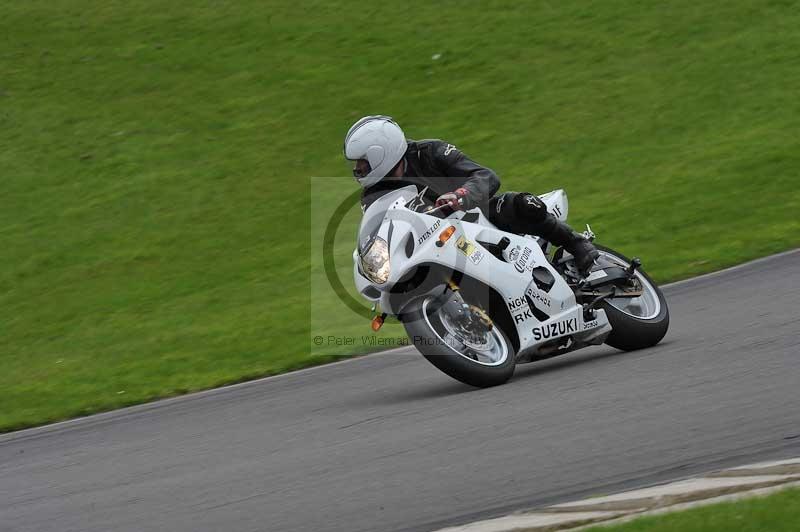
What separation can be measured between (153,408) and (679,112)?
10.5 metres

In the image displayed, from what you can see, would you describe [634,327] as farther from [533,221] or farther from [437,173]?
[437,173]

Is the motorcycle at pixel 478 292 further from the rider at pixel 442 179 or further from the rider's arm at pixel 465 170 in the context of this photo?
the rider's arm at pixel 465 170

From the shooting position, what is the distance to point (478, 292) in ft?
24.1

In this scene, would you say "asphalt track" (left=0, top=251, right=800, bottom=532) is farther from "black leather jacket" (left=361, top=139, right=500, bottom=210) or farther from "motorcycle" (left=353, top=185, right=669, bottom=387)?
"black leather jacket" (left=361, top=139, right=500, bottom=210)

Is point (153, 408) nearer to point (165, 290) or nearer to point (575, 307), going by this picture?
point (575, 307)

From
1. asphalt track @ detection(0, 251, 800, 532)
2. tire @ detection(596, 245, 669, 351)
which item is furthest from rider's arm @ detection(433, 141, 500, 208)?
asphalt track @ detection(0, 251, 800, 532)

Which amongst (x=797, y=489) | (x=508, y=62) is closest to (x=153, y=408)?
(x=797, y=489)

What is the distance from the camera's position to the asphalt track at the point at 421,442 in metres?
5.12

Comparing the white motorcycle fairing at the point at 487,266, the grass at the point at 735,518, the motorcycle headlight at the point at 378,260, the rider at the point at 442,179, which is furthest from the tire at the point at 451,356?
the grass at the point at 735,518

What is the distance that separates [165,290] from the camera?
13938mm

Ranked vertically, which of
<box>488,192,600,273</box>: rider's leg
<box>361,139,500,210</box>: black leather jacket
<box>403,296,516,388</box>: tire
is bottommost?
<box>403,296,516,388</box>: tire

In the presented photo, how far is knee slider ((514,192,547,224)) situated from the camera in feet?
24.7

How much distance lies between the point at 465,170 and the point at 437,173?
0.65ft

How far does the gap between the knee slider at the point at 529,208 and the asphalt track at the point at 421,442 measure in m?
1.04
